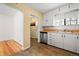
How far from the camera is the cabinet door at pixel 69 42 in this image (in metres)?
2.18

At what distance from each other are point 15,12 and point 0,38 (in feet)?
1.97

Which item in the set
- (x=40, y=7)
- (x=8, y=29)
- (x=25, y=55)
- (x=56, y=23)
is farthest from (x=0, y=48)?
(x=56, y=23)

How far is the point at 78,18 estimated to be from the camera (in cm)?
186

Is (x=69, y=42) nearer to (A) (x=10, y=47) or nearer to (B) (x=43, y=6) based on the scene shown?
(B) (x=43, y=6)

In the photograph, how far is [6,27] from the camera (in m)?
1.81

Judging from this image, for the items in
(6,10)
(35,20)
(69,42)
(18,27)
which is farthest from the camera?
(69,42)

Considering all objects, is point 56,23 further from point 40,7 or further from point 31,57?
point 31,57

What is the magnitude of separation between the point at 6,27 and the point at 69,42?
A: 5.35 feet

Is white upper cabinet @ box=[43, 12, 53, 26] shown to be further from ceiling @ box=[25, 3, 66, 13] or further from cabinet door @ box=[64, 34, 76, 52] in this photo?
cabinet door @ box=[64, 34, 76, 52]

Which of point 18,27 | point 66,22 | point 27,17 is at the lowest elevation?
point 18,27

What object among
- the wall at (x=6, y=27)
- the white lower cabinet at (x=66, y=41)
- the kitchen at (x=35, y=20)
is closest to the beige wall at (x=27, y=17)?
the kitchen at (x=35, y=20)

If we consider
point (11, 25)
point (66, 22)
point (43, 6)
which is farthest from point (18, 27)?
point (66, 22)

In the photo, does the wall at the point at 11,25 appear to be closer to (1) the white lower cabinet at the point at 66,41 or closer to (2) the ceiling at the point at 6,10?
(2) the ceiling at the point at 6,10

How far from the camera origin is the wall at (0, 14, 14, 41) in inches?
67.9
